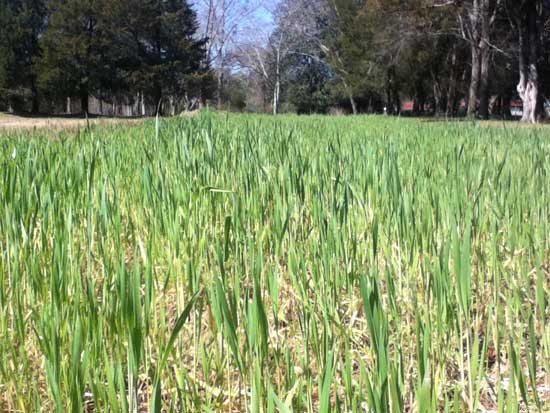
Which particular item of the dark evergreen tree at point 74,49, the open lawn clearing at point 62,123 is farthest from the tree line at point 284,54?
the open lawn clearing at point 62,123

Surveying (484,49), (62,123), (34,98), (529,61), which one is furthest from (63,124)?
(34,98)

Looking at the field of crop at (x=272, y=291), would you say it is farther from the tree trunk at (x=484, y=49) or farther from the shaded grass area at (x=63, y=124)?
the tree trunk at (x=484, y=49)

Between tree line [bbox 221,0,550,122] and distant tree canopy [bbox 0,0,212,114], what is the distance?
573cm

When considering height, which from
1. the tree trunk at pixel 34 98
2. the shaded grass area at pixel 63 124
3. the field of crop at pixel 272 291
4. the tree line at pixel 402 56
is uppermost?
the tree line at pixel 402 56

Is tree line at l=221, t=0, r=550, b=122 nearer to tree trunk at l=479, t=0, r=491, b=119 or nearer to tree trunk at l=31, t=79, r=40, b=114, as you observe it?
tree trunk at l=479, t=0, r=491, b=119

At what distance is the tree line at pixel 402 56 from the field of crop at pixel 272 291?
486 inches

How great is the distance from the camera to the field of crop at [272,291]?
0.76 meters

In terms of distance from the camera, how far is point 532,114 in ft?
48.6

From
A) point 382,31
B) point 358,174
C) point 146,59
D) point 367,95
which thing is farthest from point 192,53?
point 358,174

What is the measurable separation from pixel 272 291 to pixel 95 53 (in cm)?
2945

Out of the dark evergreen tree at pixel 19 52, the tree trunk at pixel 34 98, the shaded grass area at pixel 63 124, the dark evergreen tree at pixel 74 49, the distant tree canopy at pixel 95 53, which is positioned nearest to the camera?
the shaded grass area at pixel 63 124

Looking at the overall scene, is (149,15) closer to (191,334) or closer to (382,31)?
(382,31)

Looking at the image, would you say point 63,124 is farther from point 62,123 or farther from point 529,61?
point 529,61

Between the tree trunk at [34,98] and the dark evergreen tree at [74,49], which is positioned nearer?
the dark evergreen tree at [74,49]
